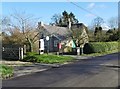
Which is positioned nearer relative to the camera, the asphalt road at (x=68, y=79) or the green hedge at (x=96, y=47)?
the asphalt road at (x=68, y=79)

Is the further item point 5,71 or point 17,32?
point 17,32

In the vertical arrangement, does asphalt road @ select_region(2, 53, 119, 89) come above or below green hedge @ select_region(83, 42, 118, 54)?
below

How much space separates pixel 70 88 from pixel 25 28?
30.4 metres

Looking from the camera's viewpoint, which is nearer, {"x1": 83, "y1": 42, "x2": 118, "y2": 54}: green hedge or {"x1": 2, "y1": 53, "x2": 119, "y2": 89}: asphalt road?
{"x1": 2, "y1": 53, "x2": 119, "y2": 89}: asphalt road

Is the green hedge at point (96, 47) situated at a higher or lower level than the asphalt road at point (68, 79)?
higher

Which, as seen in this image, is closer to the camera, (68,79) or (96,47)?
(68,79)

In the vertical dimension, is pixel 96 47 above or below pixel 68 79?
above

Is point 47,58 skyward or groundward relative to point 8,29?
groundward

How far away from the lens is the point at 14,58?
3225cm

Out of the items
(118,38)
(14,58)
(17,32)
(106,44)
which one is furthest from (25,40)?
(118,38)

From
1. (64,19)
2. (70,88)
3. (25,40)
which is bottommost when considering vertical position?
(70,88)

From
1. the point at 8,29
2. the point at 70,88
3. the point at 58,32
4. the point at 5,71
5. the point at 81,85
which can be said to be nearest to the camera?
the point at 70,88

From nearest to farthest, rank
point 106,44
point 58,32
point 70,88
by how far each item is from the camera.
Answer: point 70,88, point 106,44, point 58,32

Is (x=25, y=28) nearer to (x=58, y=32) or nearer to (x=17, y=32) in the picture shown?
(x=17, y=32)
